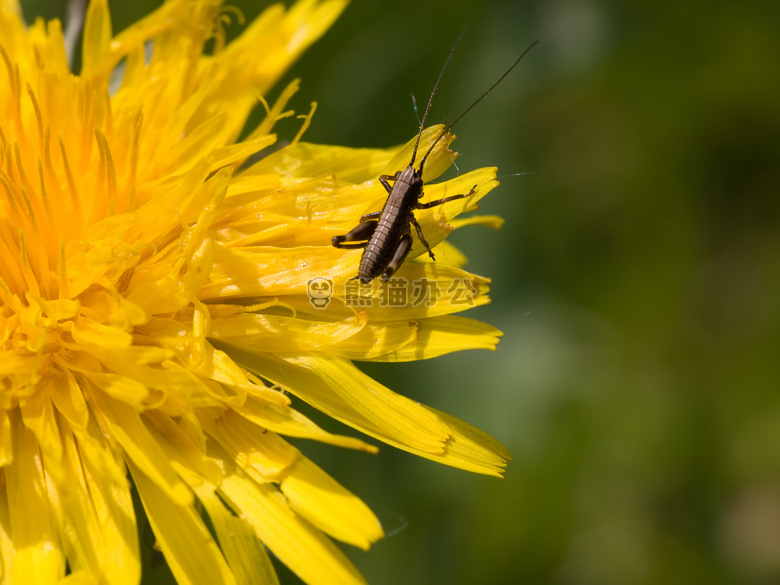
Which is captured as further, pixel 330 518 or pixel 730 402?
pixel 730 402

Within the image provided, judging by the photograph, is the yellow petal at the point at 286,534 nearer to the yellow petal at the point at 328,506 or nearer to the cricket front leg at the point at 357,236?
the yellow petal at the point at 328,506

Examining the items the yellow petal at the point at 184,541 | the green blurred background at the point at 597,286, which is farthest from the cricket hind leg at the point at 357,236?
the yellow petal at the point at 184,541

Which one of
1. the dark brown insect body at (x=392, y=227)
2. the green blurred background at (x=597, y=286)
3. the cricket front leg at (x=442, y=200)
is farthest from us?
the green blurred background at (x=597, y=286)

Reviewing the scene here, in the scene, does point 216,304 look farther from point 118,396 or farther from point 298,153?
point 298,153

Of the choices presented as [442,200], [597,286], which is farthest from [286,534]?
[597,286]

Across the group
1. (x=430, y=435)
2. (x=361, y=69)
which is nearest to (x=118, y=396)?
(x=430, y=435)

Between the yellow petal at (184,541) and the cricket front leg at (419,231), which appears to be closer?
the yellow petal at (184,541)

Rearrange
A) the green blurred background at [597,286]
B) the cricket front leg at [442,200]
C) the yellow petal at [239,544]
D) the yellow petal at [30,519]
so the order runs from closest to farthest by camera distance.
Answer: the yellow petal at [30,519], the yellow petal at [239,544], the cricket front leg at [442,200], the green blurred background at [597,286]

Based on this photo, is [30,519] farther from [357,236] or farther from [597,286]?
[597,286]
